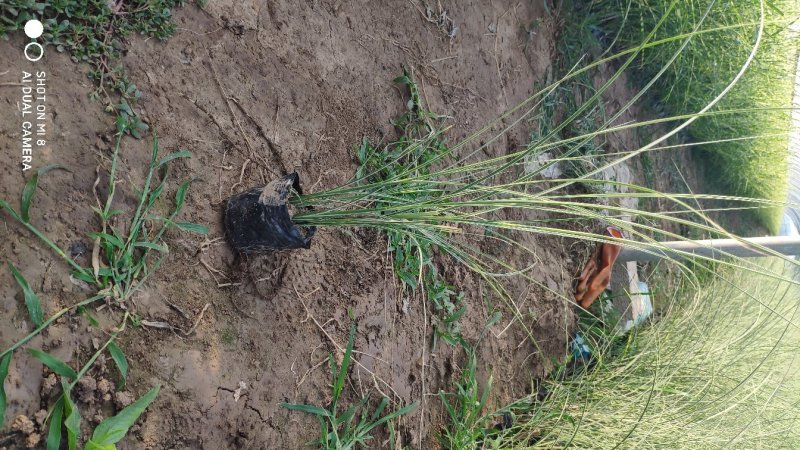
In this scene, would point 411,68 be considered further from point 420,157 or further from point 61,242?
point 61,242

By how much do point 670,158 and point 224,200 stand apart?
3658 millimetres

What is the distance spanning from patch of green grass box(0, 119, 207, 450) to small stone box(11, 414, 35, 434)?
0.03 metres

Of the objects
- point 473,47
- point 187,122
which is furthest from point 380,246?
point 473,47

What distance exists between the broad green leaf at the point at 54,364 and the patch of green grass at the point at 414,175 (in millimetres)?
941

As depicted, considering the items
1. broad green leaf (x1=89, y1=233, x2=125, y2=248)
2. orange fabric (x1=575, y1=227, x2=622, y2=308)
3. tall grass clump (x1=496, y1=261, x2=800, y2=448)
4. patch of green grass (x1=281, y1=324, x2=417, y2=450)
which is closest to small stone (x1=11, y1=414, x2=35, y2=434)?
broad green leaf (x1=89, y1=233, x2=125, y2=248)

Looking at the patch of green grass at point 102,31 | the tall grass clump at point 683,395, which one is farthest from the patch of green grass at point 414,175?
the patch of green grass at point 102,31

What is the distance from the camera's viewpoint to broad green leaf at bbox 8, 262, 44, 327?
0.99 metres

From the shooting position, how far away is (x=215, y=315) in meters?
1.30

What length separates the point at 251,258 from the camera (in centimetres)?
139

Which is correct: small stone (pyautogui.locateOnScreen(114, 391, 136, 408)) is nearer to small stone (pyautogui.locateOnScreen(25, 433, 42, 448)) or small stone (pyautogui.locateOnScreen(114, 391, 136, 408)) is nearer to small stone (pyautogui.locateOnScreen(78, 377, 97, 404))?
small stone (pyautogui.locateOnScreen(78, 377, 97, 404))

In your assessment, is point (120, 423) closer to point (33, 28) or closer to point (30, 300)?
point (30, 300)

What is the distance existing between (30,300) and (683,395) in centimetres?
200

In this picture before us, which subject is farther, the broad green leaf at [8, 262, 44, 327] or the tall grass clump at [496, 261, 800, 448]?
the tall grass clump at [496, 261, 800, 448]

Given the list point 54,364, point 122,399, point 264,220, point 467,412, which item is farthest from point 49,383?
point 467,412
